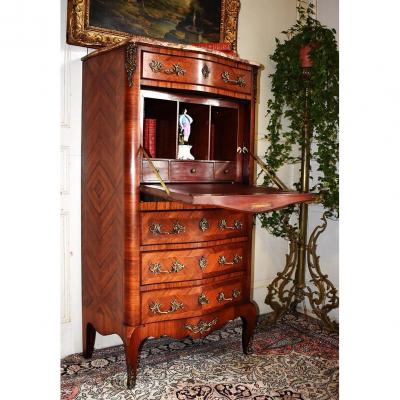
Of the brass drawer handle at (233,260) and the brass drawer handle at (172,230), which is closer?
the brass drawer handle at (172,230)

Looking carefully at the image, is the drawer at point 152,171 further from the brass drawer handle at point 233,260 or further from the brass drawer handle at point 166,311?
the brass drawer handle at point 166,311

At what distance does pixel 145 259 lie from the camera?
2.37m

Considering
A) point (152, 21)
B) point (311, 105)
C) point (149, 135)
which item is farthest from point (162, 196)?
point (311, 105)

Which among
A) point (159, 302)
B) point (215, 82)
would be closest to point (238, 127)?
point (215, 82)

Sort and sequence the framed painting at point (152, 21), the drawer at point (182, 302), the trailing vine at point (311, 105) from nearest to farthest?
the drawer at point (182, 302), the framed painting at point (152, 21), the trailing vine at point (311, 105)

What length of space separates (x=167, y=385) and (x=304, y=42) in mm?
2520

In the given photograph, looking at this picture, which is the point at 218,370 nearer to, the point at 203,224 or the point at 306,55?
the point at 203,224

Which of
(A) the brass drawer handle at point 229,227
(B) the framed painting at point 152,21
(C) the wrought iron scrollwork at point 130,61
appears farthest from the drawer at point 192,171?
(B) the framed painting at point 152,21

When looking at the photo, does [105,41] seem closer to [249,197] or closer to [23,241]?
[249,197]

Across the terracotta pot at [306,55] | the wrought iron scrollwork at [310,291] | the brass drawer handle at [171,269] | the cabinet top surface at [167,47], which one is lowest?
the wrought iron scrollwork at [310,291]

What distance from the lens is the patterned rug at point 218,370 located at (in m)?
2.37

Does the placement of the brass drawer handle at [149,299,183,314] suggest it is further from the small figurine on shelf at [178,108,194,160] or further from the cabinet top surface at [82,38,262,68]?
the cabinet top surface at [82,38,262,68]

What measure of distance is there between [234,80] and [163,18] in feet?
2.56

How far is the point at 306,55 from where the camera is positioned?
10.5ft
